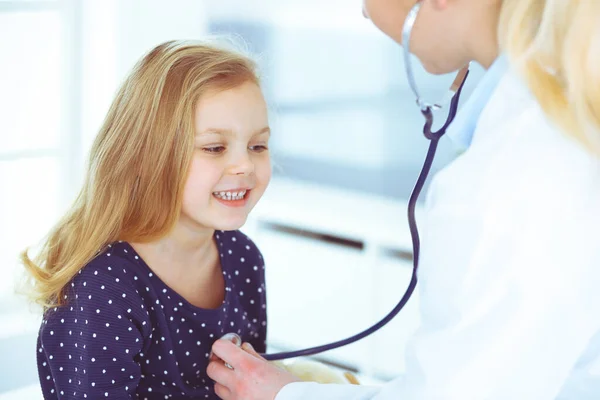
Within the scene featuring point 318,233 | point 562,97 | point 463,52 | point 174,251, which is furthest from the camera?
point 318,233

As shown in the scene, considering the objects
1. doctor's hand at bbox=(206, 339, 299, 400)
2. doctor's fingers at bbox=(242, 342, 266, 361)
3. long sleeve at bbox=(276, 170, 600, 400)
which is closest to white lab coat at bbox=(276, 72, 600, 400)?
long sleeve at bbox=(276, 170, 600, 400)

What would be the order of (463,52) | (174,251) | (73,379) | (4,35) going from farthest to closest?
(4,35) < (174,251) < (73,379) < (463,52)

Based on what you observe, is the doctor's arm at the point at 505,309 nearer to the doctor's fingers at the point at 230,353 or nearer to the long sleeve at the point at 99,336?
the doctor's fingers at the point at 230,353

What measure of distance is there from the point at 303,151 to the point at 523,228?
228 centimetres

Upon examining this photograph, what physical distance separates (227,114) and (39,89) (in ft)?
5.07

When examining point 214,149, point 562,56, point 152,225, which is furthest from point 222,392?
point 562,56

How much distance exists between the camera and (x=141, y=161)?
4.92ft

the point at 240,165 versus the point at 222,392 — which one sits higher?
the point at 240,165

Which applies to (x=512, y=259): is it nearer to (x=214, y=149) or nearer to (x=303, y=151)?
(x=214, y=149)

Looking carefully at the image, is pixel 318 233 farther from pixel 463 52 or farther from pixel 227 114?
pixel 463 52

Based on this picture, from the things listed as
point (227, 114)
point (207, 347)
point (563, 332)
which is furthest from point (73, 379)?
point (563, 332)

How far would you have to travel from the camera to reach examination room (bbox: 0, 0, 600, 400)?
3.31 feet

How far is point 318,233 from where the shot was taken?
2.90 m

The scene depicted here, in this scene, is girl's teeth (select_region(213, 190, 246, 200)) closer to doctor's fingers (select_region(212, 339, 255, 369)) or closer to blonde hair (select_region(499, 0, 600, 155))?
doctor's fingers (select_region(212, 339, 255, 369))
